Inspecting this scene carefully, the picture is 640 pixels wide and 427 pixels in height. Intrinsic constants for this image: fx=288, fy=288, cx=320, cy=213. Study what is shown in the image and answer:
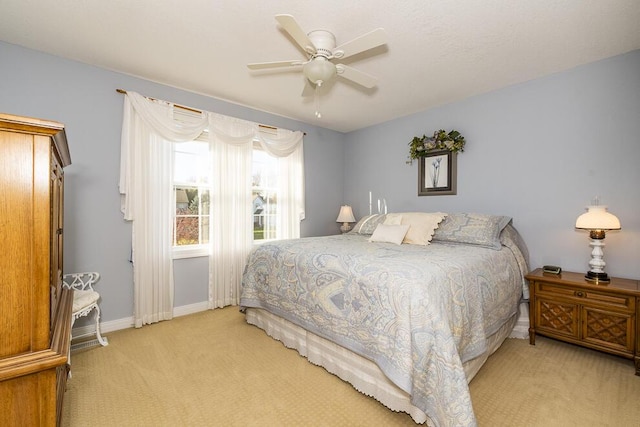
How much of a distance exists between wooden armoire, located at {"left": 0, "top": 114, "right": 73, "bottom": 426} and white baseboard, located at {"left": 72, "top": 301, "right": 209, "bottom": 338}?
214 cm

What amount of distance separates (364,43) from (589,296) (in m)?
2.56

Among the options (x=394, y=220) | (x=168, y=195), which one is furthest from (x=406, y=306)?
(x=168, y=195)

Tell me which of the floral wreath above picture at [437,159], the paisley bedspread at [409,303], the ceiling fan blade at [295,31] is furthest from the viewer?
the floral wreath above picture at [437,159]

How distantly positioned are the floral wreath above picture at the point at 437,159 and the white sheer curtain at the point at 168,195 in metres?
1.87

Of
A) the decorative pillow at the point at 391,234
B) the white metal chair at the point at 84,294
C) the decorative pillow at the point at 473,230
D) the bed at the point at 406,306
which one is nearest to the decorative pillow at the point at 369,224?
the decorative pillow at the point at 391,234

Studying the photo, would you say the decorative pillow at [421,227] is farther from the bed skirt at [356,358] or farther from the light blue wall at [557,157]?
A: the bed skirt at [356,358]

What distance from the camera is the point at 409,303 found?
5.16ft

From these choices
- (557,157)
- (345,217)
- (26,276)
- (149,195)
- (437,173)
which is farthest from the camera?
(345,217)

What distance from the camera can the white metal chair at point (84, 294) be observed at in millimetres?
2242

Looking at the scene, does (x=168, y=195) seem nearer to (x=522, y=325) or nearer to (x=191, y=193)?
(x=191, y=193)

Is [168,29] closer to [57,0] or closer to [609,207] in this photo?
[57,0]

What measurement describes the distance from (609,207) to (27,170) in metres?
3.86

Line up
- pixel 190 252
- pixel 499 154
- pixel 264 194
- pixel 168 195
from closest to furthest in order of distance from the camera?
pixel 168 195, pixel 499 154, pixel 190 252, pixel 264 194

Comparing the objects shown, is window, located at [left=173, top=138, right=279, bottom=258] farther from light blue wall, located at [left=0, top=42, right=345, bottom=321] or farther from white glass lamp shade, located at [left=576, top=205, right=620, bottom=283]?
white glass lamp shade, located at [left=576, top=205, right=620, bottom=283]
